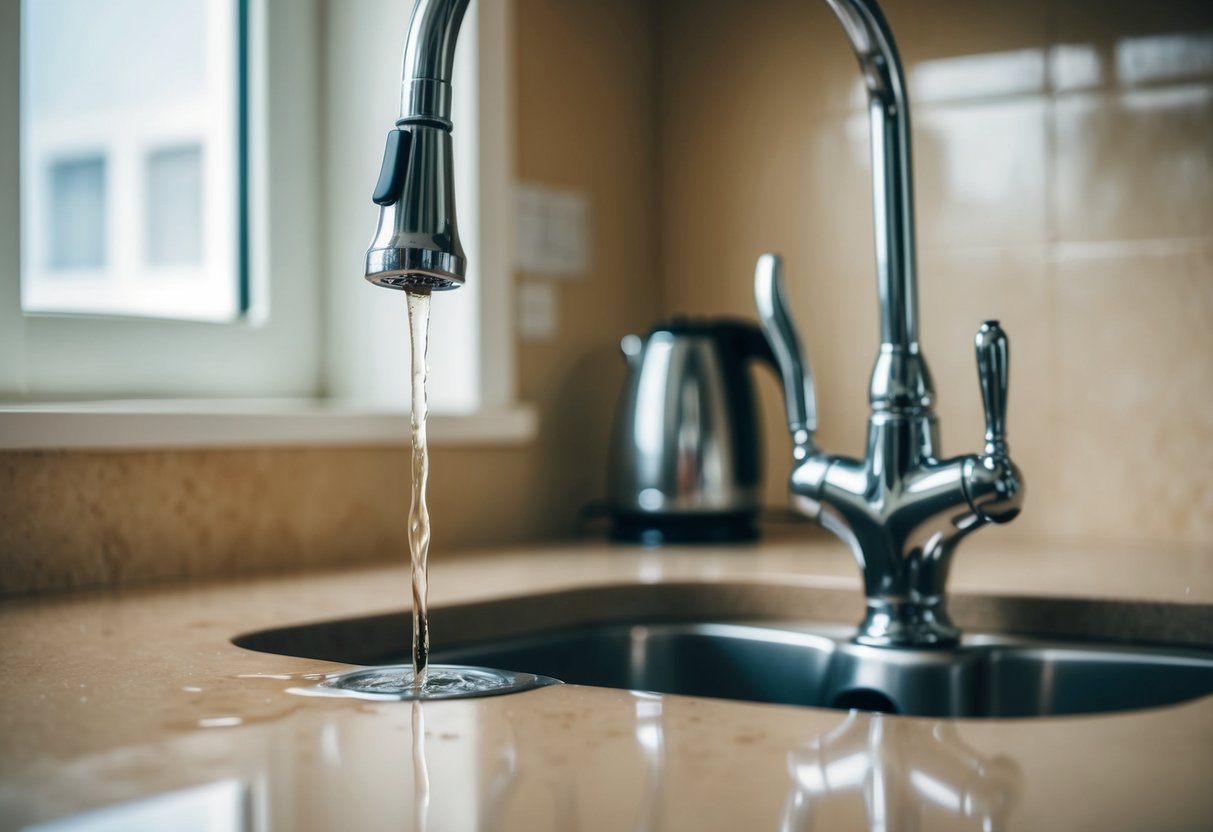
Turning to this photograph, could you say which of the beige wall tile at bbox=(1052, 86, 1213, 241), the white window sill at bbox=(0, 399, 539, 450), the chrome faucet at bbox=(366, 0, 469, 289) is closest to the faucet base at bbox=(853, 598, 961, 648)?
the chrome faucet at bbox=(366, 0, 469, 289)

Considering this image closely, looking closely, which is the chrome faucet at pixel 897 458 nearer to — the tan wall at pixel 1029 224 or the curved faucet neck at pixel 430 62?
the curved faucet neck at pixel 430 62

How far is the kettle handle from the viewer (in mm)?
1013

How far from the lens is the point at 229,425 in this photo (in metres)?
1.16

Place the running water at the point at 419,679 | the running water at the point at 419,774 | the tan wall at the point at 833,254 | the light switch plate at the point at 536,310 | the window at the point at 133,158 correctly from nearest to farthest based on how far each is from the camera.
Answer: the running water at the point at 419,774
the running water at the point at 419,679
the window at the point at 133,158
the tan wall at the point at 833,254
the light switch plate at the point at 536,310

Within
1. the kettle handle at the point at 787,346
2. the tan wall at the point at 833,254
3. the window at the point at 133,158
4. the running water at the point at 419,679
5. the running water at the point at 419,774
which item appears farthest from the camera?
the tan wall at the point at 833,254

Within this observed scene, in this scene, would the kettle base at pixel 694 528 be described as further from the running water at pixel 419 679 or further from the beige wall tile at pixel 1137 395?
the running water at pixel 419 679

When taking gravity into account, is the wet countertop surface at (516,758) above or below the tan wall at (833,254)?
below

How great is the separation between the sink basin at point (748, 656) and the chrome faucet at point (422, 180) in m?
0.30

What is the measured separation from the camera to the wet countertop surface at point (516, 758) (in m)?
0.44

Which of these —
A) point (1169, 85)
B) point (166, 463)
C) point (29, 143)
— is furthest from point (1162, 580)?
point (29, 143)

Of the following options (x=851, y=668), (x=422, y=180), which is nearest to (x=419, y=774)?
(x=422, y=180)

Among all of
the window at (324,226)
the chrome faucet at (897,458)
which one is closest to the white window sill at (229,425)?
the window at (324,226)

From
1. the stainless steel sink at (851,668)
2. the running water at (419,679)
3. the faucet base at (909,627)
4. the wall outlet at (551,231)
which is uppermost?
the wall outlet at (551,231)

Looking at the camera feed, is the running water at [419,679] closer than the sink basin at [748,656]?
Yes
